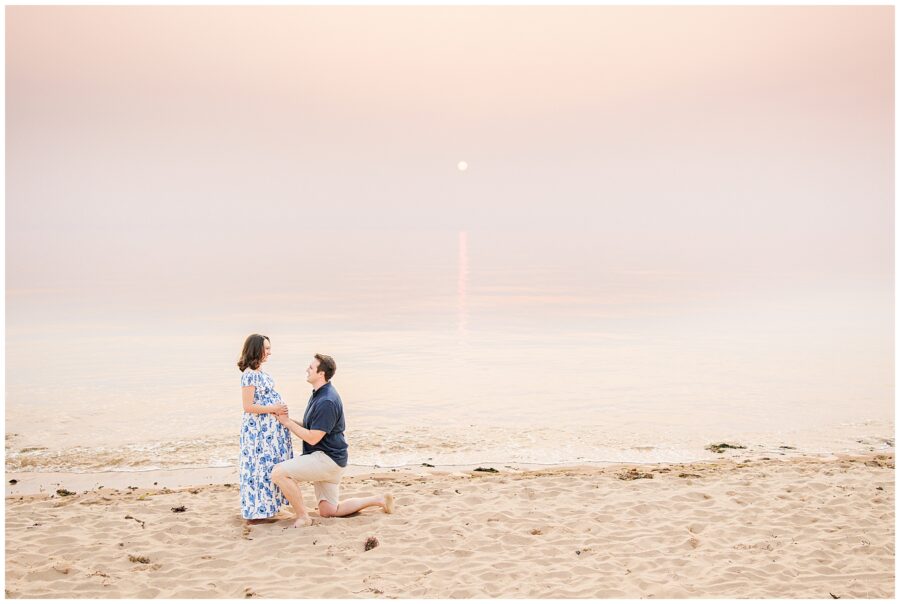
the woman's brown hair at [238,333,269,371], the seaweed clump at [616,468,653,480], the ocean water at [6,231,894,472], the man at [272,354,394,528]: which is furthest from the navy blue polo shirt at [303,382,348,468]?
the seaweed clump at [616,468,653,480]

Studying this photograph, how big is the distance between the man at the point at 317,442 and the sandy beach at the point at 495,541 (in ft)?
1.37

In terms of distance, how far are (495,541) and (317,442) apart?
1979mm

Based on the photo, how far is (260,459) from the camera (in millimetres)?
8008

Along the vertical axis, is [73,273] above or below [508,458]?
above

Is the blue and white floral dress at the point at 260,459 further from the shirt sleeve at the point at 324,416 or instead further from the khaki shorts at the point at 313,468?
the shirt sleeve at the point at 324,416

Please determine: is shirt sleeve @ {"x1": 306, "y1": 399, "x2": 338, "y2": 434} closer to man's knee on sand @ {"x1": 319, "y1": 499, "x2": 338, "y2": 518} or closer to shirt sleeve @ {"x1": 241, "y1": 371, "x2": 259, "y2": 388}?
shirt sleeve @ {"x1": 241, "y1": 371, "x2": 259, "y2": 388}

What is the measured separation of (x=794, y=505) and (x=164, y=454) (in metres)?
8.51

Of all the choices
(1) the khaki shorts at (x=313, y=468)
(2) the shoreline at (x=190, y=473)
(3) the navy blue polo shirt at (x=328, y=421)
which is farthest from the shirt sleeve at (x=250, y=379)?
(2) the shoreline at (x=190, y=473)

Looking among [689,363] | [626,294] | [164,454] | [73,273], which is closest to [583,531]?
[164,454]

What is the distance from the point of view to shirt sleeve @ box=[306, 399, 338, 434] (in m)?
7.82

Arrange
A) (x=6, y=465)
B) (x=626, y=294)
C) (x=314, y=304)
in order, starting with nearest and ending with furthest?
(x=6, y=465) → (x=314, y=304) → (x=626, y=294)

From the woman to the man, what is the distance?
14 cm

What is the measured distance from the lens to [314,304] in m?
33.9

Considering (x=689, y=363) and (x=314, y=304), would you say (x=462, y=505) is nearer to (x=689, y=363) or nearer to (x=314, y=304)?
(x=689, y=363)
